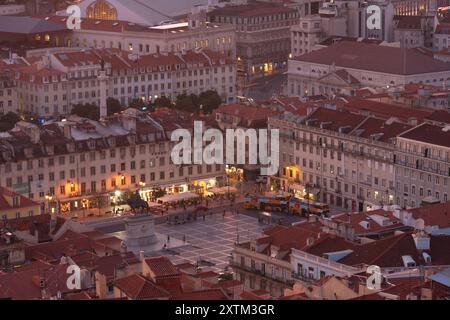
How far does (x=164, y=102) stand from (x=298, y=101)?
47.6 feet

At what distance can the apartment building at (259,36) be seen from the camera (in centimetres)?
11344

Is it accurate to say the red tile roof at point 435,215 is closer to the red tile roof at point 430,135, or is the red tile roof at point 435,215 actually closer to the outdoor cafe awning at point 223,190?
the red tile roof at point 430,135

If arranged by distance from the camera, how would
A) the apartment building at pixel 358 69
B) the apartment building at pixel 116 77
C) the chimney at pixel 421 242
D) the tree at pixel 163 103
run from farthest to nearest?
the apartment building at pixel 358 69, the apartment building at pixel 116 77, the tree at pixel 163 103, the chimney at pixel 421 242

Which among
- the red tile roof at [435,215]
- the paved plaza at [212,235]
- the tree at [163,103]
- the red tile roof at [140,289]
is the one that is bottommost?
the paved plaza at [212,235]

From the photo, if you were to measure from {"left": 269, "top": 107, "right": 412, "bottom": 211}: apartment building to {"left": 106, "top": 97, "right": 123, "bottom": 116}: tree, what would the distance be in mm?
19461

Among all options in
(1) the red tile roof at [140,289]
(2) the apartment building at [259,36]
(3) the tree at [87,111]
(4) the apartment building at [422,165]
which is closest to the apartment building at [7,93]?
(3) the tree at [87,111]

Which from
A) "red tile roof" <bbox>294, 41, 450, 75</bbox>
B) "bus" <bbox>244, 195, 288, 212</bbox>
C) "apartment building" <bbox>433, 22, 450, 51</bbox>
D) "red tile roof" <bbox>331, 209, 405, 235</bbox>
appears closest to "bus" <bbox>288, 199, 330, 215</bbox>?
"bus" <bbox>244, 195, 288, 212</bbox>

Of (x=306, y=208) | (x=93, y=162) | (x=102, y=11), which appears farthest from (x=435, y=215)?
(x=102, y=11)

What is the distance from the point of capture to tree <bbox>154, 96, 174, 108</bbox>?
88.6m

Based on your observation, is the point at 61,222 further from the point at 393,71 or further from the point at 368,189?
the point at 393,71

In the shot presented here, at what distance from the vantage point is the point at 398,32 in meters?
113

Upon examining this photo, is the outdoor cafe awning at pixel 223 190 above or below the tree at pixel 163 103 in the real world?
below

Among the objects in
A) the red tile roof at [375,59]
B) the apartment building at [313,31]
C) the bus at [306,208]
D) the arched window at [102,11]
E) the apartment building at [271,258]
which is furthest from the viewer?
the arched window at [102,11]

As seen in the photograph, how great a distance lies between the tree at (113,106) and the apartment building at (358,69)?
565 inches
